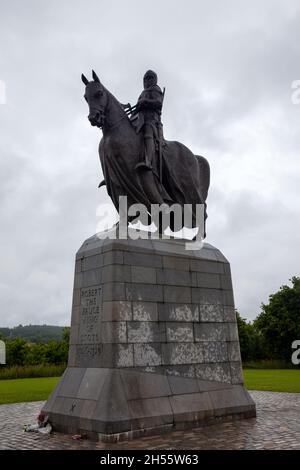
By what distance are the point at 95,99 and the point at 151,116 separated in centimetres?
155

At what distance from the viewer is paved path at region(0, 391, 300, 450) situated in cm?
771

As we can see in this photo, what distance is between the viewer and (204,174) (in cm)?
1366

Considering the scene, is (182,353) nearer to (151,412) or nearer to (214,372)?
(214,372)

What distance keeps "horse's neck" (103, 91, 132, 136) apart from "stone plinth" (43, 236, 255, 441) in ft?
9.34

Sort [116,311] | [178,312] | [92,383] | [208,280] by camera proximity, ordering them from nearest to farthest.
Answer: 1. [92,383]
2. [116,311]
3. [178,312]
4. [208,280]

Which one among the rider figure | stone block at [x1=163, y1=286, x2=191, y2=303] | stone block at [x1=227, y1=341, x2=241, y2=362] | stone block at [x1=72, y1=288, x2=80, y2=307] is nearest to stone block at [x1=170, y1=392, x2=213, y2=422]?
stone block at [x1=227, y1=341, x2=241, y2=362]

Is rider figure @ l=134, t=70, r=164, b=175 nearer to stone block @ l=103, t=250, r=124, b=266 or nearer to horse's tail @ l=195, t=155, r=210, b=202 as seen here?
horse's tail @ l=195, t=155, r=210, b=202

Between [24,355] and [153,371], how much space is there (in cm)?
3808

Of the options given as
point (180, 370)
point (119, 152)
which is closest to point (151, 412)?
point (180, 370)

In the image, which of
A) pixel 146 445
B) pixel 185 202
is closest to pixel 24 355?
pixel 185 202

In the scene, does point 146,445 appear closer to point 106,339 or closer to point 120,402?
point 120,402

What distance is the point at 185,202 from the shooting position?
12539 millimetres
